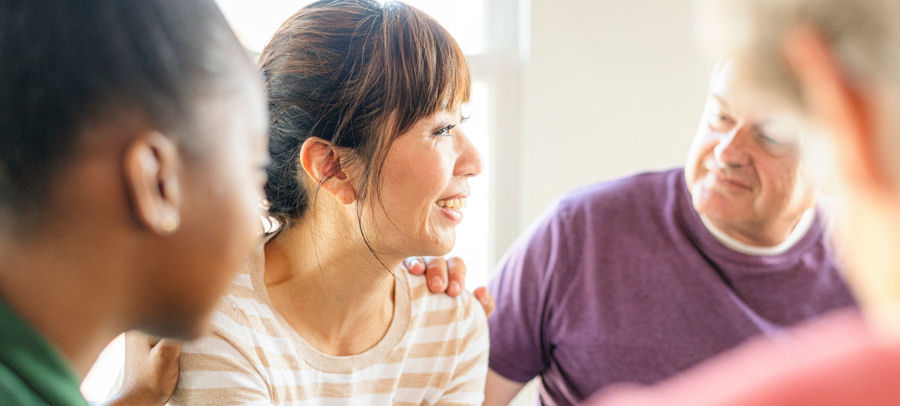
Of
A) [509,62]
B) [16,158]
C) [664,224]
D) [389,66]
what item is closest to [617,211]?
[664,224]

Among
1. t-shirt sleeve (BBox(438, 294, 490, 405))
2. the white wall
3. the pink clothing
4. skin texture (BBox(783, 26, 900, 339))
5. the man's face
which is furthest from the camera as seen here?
the white wall

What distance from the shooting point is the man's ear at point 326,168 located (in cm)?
125

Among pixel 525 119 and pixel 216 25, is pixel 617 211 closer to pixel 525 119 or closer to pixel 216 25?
pixel 525 119

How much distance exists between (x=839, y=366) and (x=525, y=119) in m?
2.03

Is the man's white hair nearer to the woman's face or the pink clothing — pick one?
the pink clothing

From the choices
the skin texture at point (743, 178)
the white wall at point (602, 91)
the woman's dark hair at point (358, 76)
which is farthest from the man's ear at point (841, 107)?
the white wall at point (602, 91)

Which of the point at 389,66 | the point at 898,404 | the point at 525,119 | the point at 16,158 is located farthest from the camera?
the point at 525,119

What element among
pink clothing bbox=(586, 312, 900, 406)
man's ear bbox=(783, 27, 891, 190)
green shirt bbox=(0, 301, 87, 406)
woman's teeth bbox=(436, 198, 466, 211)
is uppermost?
man's ear bbox=(783, 27, 891, 190)

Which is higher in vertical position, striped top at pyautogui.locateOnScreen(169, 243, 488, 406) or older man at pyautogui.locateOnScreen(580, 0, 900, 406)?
older man at pyautogui.locateOnScreen(580, 0, 900, 406)

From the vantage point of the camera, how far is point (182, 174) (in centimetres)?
73

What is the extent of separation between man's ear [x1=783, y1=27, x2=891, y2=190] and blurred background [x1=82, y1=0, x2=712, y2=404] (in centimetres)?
185

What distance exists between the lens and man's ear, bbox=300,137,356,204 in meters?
1.25

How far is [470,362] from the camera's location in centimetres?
141

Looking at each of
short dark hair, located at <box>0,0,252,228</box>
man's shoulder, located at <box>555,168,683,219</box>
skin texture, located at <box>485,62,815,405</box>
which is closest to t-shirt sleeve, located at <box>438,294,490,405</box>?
skin texture, located at <box>485,62,815,405</box>
